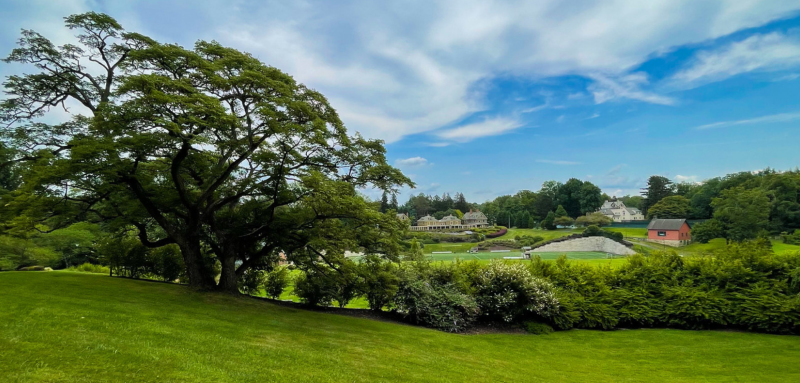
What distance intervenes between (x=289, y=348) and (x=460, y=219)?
3547 inches

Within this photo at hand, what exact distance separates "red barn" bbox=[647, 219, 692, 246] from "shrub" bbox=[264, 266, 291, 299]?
61.9 meters

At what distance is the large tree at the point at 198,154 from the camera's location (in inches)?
386

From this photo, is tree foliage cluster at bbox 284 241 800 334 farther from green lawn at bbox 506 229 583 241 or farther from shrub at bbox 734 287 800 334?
green lawn at bbox 506 229 583 241

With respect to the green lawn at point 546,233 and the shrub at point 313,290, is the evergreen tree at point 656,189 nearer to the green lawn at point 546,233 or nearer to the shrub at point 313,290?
the green lawn at point 546,233

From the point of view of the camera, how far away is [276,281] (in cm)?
1545

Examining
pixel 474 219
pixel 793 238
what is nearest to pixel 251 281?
pixel 793 238

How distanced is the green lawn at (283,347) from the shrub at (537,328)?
38 centimetres

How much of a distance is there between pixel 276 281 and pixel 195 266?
3569 millimetres

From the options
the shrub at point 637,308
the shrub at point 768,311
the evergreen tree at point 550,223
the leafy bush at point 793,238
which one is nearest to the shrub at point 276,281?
the shrub at point 637,308

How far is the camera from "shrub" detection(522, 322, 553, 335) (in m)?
12.8

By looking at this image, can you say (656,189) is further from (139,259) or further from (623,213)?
(139,259)

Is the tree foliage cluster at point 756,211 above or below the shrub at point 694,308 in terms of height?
above

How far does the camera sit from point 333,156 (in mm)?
12000

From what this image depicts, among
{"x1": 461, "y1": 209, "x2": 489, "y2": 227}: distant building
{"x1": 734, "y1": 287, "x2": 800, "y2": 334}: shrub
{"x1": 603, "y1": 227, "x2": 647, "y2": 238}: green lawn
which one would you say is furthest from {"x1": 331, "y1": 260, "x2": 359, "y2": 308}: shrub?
{"x1": 461, "y1": 209, "x2": 489, "y2": 227}: distant building
